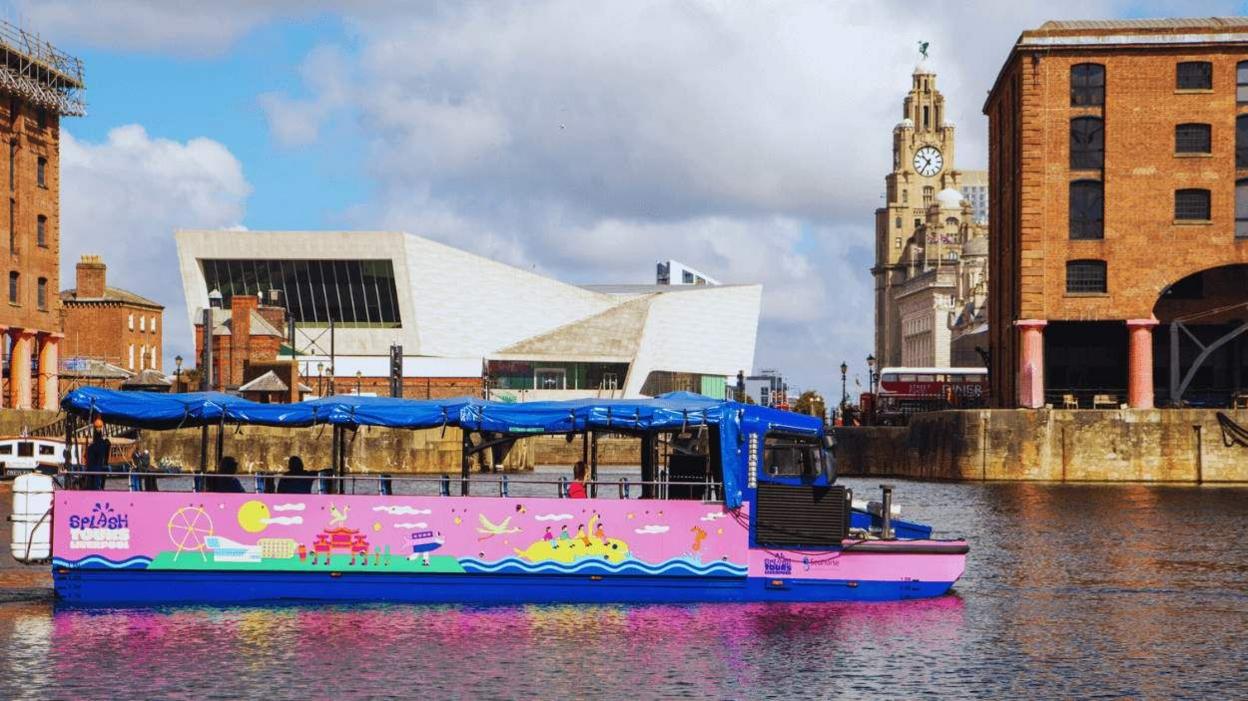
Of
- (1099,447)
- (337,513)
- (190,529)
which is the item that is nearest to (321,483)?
(337,513)

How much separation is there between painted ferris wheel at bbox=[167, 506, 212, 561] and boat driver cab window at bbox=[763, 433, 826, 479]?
1001 cm

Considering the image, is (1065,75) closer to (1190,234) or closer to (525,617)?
(1190,234)

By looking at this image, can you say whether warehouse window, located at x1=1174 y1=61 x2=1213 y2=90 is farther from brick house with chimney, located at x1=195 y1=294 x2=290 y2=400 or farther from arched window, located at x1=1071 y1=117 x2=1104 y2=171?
brick house with chimney, located at x1=195 y1=294 x2=290 y2=400

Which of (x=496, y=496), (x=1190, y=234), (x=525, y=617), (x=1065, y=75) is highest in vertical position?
(x=1065, y=75)

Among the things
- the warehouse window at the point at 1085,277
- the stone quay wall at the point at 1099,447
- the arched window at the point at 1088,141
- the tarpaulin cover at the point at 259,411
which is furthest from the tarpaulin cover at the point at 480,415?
the arched window at the point at 1088,141

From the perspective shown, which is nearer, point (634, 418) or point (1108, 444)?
point (634, 418)

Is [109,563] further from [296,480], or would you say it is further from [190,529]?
[296,480]

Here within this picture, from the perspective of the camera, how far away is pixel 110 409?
31047mm

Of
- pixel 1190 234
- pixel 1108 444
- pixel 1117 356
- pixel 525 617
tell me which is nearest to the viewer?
pixel 525 617

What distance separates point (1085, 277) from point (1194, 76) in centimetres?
1073

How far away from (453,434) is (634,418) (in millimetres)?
62725

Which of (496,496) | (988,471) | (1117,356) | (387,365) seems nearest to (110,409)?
(496,496)

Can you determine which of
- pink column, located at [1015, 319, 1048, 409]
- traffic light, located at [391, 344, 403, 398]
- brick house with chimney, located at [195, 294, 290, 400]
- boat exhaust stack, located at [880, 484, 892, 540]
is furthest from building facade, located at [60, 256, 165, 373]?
boat exhaust stack, located at [880, 484, 892, 540]

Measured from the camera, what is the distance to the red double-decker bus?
346 feet
